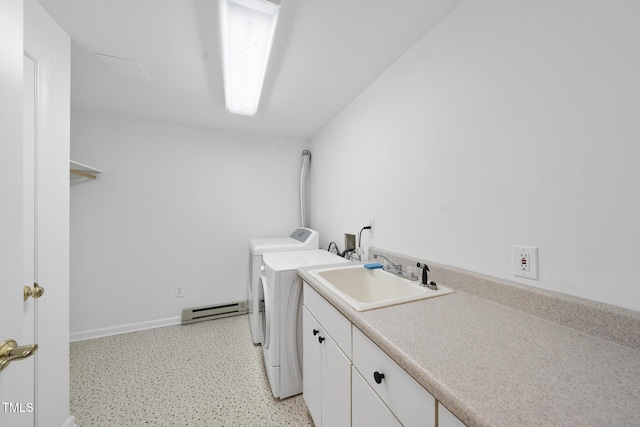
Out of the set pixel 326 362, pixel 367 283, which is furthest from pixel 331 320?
pixel 367 283

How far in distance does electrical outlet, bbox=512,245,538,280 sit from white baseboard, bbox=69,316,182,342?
118 inches

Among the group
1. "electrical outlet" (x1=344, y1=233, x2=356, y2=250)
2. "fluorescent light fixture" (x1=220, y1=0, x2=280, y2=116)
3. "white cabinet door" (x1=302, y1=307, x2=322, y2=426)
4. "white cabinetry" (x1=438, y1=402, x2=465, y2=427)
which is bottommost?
"white cabinet door" (x1=302, y1=307, x2=322, y2=426)

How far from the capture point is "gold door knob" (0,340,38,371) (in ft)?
1.59

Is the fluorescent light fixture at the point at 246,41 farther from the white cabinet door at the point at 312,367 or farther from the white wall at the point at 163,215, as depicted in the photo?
the white cabinet door at the point at 312,367

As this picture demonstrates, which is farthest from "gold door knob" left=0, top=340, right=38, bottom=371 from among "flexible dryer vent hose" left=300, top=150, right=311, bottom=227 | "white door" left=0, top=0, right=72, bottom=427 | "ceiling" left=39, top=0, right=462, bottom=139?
"flexible dryer vent hose" left=300, top=150, right=311, bottom=227

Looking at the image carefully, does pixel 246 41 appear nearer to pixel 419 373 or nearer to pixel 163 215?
pixel 419 373

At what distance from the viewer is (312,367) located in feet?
3.95

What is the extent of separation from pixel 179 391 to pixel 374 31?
266 centimetres

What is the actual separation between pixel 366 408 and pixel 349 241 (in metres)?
1.31

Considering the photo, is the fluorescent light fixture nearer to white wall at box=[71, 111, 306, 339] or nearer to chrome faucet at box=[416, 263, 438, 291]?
white wall at box=[71, 111, 306, 339]

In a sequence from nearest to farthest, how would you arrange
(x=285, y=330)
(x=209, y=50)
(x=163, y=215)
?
(x=209, y=50) → (x=285, y=330) → (x=163, y=215)

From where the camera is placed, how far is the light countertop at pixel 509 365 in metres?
0.40

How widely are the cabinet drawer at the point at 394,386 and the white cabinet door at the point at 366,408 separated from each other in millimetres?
22

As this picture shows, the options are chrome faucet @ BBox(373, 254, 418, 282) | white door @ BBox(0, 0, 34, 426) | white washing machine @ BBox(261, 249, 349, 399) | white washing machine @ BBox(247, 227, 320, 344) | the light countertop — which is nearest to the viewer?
the light countertop
